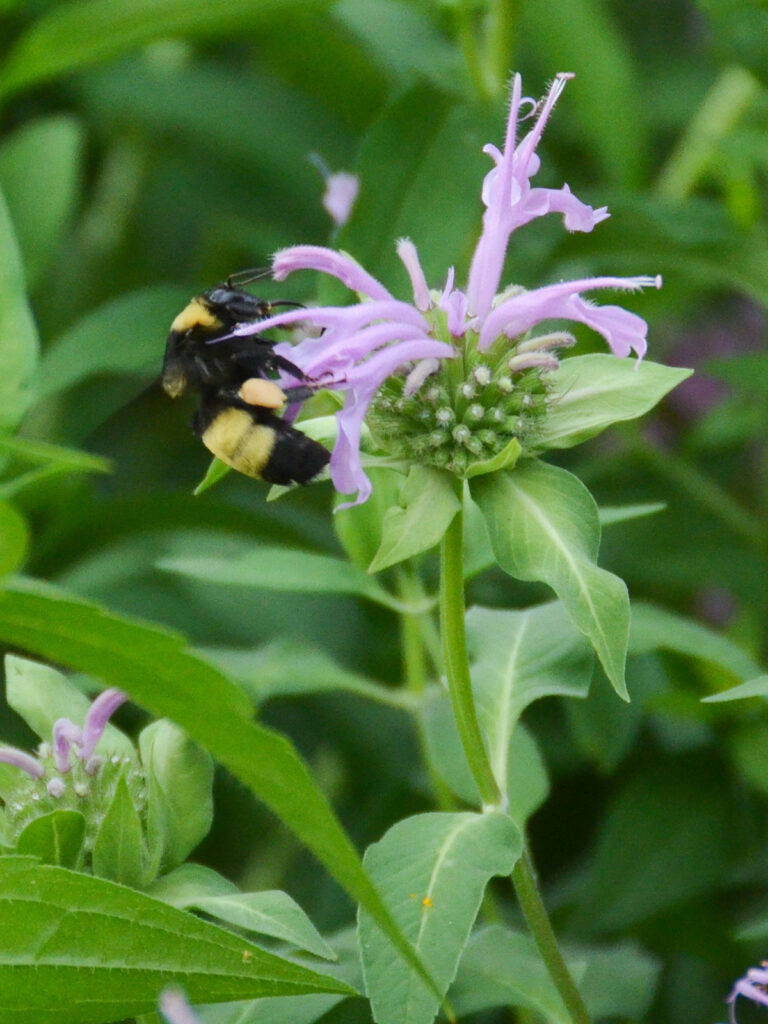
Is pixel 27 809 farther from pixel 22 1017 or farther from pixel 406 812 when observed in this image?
pixel 406 812

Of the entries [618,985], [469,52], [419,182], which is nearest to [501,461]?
[618,985]

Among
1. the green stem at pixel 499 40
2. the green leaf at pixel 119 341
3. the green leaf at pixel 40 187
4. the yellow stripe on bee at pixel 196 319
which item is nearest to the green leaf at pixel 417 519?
the yellow stripe on bee at pixel 196 319

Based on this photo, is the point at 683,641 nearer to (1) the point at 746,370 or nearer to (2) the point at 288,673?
(2) the point at 288,673

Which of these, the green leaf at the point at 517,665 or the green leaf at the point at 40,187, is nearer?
the green leaf at the point at 517,665

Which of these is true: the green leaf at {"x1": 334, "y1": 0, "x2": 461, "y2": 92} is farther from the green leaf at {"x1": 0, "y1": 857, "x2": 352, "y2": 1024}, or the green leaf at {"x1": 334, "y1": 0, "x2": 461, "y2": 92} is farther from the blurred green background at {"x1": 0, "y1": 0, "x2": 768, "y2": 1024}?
the green leaf at {"x1": 0, "y1": 857, "x2": 352, "y2": 1024}

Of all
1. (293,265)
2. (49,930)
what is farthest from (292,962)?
(293,265)

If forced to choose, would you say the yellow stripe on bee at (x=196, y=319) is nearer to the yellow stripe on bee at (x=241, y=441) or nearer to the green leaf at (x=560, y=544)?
the yellow stripe on bee at (x=241, y=441)
